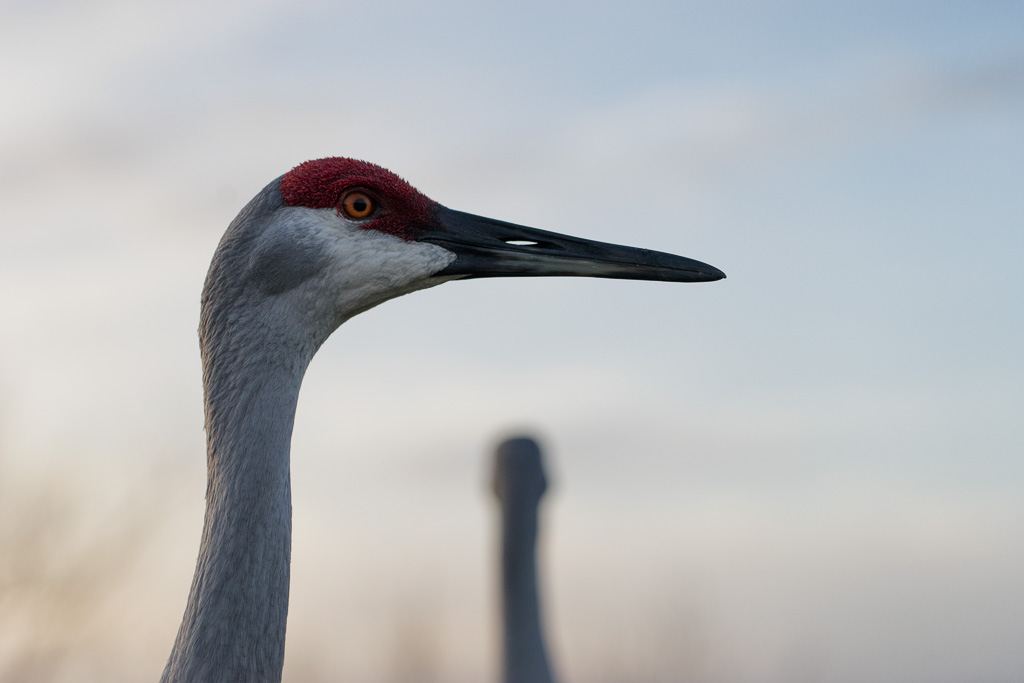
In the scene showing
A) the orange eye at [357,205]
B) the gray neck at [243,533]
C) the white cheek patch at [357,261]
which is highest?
the orange eye at [357,205]

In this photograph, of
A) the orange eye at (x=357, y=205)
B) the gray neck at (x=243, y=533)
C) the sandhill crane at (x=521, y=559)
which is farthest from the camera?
the sandhill crane at (x=521, y=559)

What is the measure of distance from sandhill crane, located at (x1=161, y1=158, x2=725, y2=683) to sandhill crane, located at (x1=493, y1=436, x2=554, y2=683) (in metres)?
4.36

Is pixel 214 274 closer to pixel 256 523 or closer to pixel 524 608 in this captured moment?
pixel 256 523

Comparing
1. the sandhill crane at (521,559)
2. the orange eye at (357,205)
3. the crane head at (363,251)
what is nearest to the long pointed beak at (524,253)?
the crane head at (363,251)

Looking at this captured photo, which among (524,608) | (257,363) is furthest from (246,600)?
(524,608)

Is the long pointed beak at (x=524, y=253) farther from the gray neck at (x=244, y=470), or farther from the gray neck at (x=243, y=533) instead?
the gray neck at (x=243, y=533)

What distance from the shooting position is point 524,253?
370 cm

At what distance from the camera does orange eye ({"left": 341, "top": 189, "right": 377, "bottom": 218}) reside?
348cm

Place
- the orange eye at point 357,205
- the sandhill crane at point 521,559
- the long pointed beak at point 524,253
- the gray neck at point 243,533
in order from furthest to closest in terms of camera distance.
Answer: the sandhill crane at point 521,559 < the long pointed beak at point 524,253 < the orange eye at point 357,205 < the gray neck at point 243,533

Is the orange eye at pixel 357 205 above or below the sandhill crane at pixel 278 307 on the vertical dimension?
above

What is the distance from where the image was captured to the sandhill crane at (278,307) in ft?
10.1

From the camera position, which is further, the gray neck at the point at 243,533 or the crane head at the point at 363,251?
the crane head at the point at 363,251

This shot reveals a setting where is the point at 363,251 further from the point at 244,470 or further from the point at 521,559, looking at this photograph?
the point at 521,559

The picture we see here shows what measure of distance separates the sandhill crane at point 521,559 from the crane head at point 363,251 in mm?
4289
